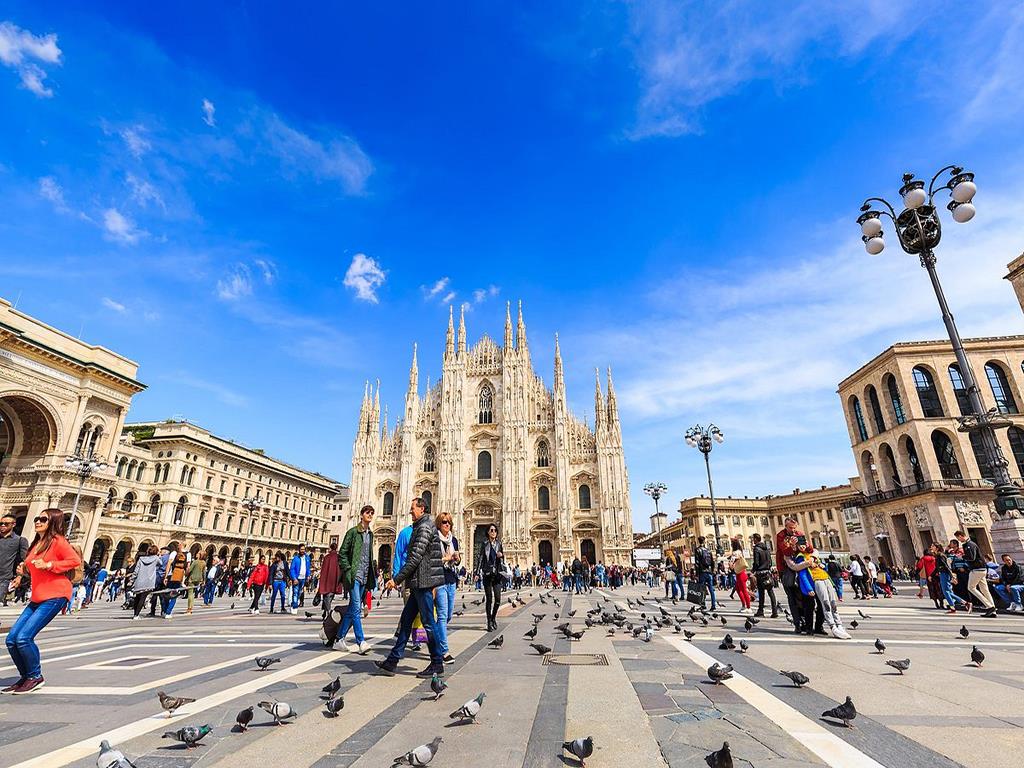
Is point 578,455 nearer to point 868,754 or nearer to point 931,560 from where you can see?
point 931,560

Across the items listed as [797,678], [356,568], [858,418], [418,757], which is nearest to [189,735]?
[418,757]

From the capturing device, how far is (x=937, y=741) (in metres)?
2.79

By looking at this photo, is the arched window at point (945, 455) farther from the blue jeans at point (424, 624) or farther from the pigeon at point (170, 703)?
the pigeon at point (170, 703)

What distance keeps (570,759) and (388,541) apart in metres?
41.6

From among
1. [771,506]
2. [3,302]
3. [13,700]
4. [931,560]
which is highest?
[3,302]

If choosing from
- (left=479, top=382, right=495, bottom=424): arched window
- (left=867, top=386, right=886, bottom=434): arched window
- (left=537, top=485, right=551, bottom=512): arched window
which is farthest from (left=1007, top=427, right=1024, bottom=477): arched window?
(left=479, top=382, right=495, bottom=424): arched window

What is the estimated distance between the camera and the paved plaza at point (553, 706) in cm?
272

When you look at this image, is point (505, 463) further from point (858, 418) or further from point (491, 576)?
point (491, 576)

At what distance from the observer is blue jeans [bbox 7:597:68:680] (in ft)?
13.6

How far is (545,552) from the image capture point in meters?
40.2

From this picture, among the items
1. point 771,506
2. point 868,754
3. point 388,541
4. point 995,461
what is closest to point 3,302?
point 388,541

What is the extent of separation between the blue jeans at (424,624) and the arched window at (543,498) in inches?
1462

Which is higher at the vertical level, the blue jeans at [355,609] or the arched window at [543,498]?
the arched window at [543,498]

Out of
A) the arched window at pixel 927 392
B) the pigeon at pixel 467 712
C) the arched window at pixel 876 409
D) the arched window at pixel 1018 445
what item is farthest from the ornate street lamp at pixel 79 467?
the arched window at pixel 1018 445
